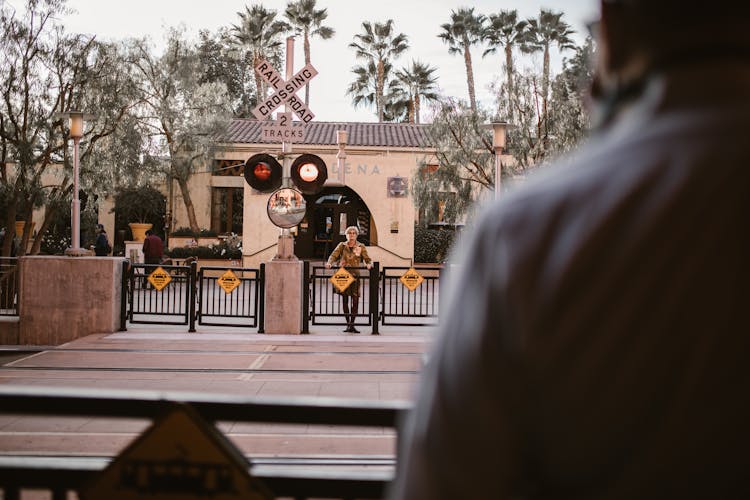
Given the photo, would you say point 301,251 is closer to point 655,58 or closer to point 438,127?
point 438,127

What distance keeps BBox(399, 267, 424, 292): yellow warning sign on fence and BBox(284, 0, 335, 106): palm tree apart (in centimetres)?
3636

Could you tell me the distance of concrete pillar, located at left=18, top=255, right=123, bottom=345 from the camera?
12.5 meters

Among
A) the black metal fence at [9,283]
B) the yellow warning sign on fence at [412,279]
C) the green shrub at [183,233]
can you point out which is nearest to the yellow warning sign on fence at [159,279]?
the black metal fence at [9,283]

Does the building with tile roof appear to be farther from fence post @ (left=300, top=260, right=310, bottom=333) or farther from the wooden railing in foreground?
the wooden railing in foreground

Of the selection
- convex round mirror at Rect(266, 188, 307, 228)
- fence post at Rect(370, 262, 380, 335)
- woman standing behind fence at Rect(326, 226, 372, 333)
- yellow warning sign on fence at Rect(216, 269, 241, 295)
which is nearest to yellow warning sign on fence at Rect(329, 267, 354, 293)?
woman standing behind fence at Rect(326, 226, 372, 333)

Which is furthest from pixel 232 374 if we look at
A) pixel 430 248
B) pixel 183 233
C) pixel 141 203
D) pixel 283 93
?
pixel 141 203

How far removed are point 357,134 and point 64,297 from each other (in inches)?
882

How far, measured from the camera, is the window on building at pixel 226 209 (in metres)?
36.3

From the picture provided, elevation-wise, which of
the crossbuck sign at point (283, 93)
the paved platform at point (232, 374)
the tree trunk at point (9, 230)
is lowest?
the paved platform at point (232, 374)

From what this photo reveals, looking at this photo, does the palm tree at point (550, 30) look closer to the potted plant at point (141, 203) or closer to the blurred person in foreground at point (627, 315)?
the potted plant at point (141, 203)

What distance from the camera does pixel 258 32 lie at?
4844 centimetres

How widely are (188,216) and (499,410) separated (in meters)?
35.2

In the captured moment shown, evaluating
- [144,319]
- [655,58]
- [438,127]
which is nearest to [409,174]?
[438,127]

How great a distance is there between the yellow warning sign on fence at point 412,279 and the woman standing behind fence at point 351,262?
2.55ft
